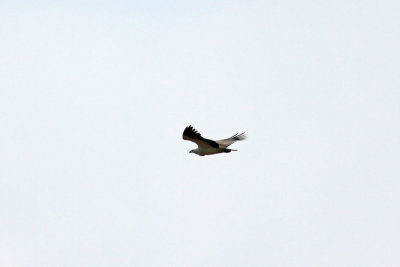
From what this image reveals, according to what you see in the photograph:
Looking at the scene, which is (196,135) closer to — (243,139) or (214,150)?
(214,150)

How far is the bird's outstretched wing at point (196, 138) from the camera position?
46969 mm

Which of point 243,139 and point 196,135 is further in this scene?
point 243,139

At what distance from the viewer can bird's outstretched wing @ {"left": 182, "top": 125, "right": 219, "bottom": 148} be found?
154 feet

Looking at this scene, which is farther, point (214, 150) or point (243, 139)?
point (243, 139)

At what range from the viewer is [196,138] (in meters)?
47.7

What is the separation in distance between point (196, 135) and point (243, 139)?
6.66 metres

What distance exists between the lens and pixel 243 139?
53344 millimetres

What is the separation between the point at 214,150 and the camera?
49500mm

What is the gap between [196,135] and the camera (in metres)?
47.3

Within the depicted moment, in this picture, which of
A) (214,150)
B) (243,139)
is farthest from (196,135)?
(243,139)

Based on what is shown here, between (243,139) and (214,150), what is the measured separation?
168 inches
